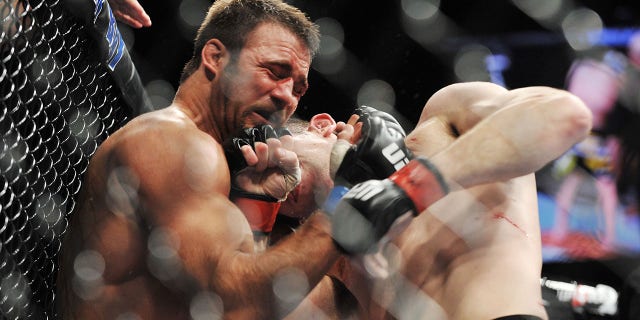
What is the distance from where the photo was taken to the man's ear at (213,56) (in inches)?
71.7

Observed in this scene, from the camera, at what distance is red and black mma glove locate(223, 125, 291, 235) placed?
1.68 m

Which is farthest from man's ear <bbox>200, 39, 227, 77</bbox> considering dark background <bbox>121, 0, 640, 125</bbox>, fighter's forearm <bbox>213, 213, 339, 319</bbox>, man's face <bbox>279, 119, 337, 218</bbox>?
dark background <bbox>121, 0, 640, 125</bbox>

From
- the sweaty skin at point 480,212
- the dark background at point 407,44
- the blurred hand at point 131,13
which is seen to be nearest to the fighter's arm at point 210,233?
the sweaty skin at point 480,212

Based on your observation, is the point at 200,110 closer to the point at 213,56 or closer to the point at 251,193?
the point at 213,56

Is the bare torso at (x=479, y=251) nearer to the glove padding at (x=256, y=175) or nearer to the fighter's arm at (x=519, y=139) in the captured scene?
the fighter's arm at (x=519, y=139)

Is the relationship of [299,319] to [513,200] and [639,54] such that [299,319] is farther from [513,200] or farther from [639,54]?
[639,54]

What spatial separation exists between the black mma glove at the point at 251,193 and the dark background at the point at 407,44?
3.61 ft

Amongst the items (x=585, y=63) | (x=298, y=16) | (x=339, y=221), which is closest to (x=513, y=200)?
(x=339, y=221)

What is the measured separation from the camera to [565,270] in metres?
3.91

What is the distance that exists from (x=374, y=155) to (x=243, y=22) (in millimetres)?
621

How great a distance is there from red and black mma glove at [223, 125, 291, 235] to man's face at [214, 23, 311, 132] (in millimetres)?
61

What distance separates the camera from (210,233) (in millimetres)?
1323

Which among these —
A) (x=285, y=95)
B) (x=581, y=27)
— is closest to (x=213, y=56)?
(x=285, y=95)

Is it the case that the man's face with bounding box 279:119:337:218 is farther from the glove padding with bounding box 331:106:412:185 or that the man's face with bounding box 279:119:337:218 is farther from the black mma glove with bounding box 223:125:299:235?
the glove padding with bounding box 331:106:412:185
